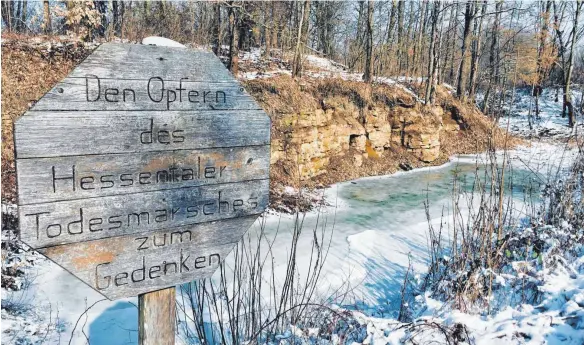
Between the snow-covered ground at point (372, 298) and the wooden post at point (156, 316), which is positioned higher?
the wooden post at point (156, 316)

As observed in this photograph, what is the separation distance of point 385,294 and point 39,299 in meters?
3.84

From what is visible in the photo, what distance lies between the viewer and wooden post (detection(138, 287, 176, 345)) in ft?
4.68

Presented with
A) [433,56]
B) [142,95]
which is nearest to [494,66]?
[142,95]

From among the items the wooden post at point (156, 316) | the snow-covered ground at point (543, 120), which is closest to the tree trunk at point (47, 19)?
the wooden post at point (156, 316)

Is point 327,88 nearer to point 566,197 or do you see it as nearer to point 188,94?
point 566,197

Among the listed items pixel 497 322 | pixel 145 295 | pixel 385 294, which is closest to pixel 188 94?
pixel 145 295

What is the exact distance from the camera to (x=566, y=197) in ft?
15.9

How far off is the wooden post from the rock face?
7.38 meters

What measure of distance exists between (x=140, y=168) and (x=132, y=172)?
28mm

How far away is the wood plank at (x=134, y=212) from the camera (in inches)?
44.1

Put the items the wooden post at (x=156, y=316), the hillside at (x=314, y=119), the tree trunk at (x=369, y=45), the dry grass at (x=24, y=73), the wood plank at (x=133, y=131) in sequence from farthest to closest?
1. the tree trunk at (x=369, y=45)
2. the hillside at (x=314, y=119)
3. the dry grass at (x=24, y=73)
4. the wooden post at (x=156, y=316)
5. the wood plank at (x=133, y=131)

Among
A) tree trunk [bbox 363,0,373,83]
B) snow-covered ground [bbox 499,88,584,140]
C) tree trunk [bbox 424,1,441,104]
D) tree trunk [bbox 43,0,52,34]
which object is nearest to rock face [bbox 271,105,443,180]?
tree trunk [bbox 424,1,441,104]

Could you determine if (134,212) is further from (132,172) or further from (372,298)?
(372,298)

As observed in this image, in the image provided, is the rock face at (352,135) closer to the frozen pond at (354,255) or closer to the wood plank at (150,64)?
the frozen pond at (354,255)
